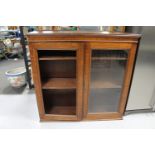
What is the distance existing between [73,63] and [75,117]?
71 cm

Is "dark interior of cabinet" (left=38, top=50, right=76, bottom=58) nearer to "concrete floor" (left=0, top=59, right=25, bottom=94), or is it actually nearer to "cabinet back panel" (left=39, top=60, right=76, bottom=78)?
"cabinet back panel" (left=39, top=60, right=76, bottom=78)

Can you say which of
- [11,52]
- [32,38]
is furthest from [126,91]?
[11,52]

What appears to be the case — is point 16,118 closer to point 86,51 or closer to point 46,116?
point 46,116

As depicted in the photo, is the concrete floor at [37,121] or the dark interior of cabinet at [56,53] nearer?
the dark interior of cabinet at [56,53]

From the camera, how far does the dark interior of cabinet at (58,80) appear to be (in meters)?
1.64

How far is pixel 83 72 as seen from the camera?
4.99ft

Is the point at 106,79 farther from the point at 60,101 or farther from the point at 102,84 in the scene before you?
the point at 60,101

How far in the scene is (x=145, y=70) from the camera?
1.62m

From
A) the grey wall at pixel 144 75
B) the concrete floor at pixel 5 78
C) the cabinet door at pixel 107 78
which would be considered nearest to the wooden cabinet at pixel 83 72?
the cabinet door at pixel 107 78

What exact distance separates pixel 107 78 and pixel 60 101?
795mm

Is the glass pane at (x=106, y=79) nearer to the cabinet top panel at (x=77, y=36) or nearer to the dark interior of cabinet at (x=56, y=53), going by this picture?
the cabinet top panel at (x=77, y=36)

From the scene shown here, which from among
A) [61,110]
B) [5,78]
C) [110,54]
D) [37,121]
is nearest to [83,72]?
[110,54]

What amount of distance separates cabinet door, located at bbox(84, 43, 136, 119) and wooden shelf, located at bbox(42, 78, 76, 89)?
0.22m

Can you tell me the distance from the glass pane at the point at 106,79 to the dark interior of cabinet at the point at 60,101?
0.35m
